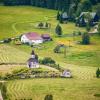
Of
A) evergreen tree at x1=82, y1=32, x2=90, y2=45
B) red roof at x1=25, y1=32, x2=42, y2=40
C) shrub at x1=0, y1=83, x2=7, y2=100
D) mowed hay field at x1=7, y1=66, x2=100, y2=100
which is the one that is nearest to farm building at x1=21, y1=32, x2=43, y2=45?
red roof at x1=25, y1=32, x2=42, y2=40

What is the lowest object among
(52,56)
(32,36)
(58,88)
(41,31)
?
(41,31)

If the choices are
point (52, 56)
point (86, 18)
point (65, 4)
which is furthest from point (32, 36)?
point (65, 4)

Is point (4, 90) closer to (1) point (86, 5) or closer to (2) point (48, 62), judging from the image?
(2) point (48, 62)

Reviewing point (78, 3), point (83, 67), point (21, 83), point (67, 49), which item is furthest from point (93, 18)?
point (21, 83)

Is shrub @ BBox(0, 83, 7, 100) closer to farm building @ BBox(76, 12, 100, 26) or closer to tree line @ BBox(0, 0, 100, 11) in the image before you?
farm building @ BBox(76, 12, 100, 26)

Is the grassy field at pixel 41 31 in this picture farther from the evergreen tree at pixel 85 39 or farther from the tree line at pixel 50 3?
the tree line at pixel 50 3

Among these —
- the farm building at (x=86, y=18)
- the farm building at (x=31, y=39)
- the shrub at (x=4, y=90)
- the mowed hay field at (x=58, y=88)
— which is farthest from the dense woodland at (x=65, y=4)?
the shrub at (x=4, y=90)

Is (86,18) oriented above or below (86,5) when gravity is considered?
below

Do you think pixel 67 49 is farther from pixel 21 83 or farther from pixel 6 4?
pixel 6 4
